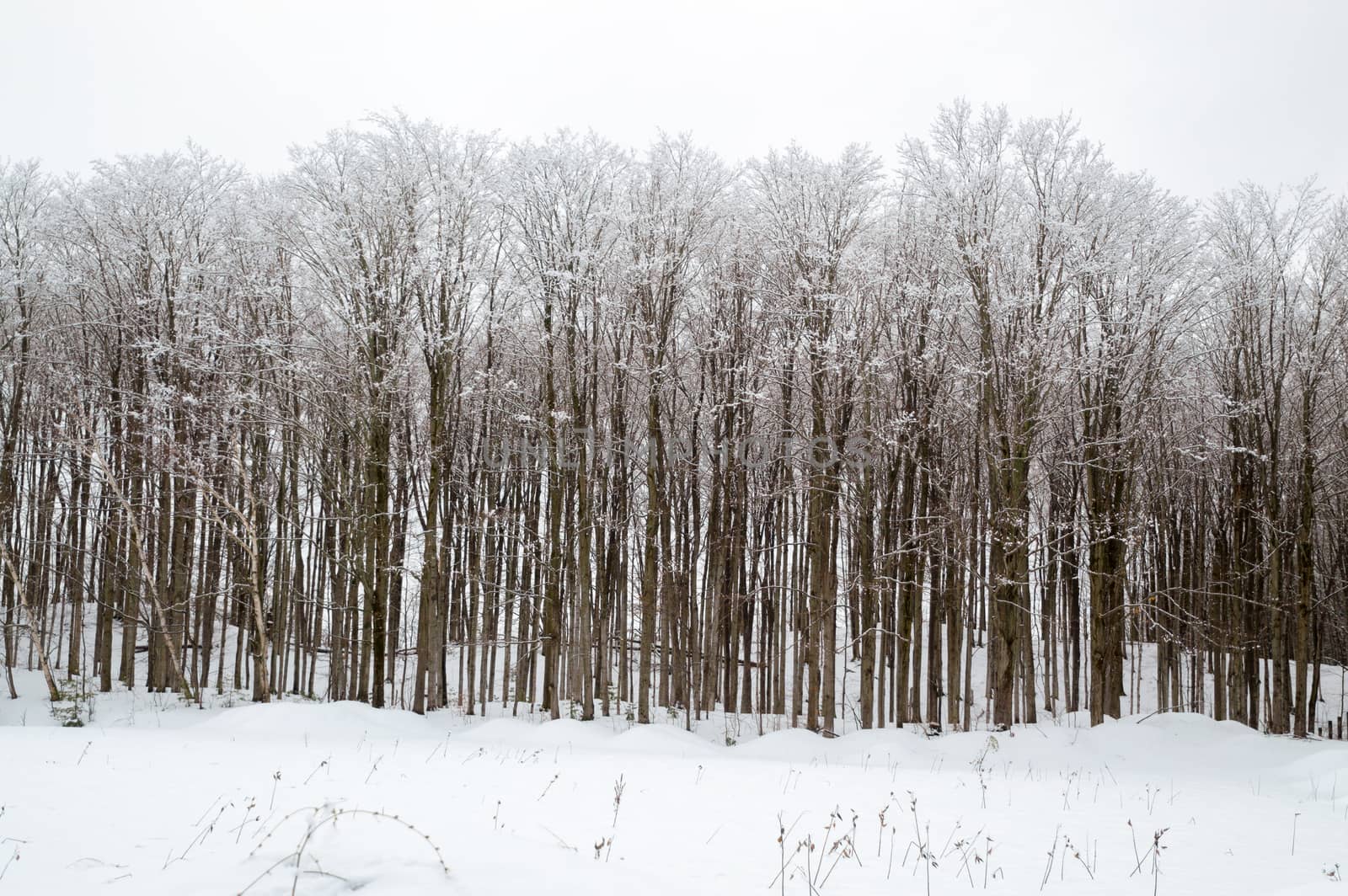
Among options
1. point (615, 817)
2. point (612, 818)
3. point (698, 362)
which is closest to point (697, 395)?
point (698, 362)

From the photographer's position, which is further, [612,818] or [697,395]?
[697,395]

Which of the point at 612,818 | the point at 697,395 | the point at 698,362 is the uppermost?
the point at 698,362

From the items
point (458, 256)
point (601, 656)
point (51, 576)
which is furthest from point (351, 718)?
point (51, 576)

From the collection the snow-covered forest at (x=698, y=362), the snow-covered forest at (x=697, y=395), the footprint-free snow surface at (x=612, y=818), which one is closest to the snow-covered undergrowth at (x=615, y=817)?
the footprint-free snow surface at (x=612, y=818)

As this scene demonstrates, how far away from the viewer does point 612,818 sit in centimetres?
634

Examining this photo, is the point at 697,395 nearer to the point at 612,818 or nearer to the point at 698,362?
the point at 698,362

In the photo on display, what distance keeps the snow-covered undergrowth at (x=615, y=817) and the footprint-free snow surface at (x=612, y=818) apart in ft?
0.11

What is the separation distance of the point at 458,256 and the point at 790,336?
264 inches

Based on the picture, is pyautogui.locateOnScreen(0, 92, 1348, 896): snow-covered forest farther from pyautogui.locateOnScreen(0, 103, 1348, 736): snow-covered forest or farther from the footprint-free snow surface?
the footprint-free snow surface

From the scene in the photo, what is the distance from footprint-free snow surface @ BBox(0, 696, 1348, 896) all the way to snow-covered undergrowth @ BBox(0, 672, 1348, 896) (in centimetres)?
3

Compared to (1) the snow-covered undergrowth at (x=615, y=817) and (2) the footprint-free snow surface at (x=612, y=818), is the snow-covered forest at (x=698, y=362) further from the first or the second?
(2) the footprint-free snow surface at (x=612, y=818)

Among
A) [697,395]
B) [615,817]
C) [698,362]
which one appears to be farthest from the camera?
[697,395]

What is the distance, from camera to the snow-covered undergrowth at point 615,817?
443cm

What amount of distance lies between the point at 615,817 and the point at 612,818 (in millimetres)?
189
